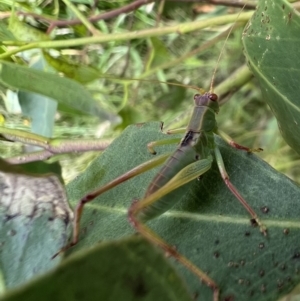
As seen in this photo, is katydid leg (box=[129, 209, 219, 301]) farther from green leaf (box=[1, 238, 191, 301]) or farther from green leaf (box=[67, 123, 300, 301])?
green leaf (box=[1, 238, 191, 301])

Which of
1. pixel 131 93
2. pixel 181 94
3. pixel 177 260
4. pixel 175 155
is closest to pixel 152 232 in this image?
pixel 177 260

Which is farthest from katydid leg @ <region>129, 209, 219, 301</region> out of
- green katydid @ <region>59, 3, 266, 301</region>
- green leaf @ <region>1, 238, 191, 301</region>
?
green leaf @ <region>1, 238, 191, 301</region>

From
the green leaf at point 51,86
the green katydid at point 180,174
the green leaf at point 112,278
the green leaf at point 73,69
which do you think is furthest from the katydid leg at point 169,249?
the green leaf at point 73,69

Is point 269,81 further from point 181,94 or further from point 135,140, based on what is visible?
point 181,94

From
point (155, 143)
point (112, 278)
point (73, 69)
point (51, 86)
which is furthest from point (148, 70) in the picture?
point (112, 278)

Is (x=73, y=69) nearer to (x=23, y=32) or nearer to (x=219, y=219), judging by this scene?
(x=23, y=32)

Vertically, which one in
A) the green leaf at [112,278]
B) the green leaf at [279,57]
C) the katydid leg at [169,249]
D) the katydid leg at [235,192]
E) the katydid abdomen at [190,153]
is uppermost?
the green leaf at [279,57]

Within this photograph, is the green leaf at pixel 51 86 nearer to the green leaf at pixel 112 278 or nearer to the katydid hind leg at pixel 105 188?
the katydid hind leg at pixel 105 188
